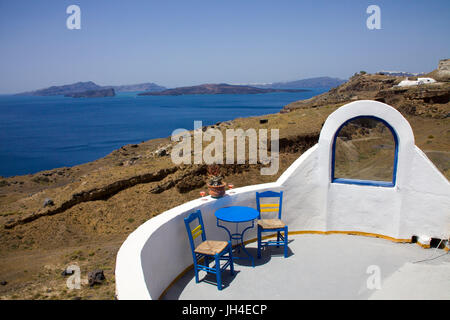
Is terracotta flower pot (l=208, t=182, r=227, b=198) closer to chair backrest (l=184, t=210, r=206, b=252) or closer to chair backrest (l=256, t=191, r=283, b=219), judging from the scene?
chair backrest (l=184, t=210, r=206, b=252)

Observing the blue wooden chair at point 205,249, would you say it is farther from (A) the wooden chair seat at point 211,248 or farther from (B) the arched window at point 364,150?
(B) the arched window at point 364,150

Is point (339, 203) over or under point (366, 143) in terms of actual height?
under

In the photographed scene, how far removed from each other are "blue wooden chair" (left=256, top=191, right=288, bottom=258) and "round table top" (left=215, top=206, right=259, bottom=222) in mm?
377

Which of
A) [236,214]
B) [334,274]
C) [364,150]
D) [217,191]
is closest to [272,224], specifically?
[236,214]

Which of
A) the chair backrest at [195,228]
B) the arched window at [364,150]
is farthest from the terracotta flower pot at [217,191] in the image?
the arched window at [364,150]

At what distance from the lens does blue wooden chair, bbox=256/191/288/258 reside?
594 centimetres

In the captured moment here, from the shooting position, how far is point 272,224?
5996 millimetres

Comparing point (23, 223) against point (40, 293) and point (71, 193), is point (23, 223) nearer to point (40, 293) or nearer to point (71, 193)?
point (71, 193)

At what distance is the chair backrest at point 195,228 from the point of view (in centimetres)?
512

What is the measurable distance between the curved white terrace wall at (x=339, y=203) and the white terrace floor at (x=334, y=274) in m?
0.36

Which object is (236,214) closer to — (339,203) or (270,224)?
(270,224)

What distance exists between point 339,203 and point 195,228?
3.18m

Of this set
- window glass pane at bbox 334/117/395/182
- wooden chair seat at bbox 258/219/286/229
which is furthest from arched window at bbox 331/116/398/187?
wooden chair seat at bbox 258/219/286/229
